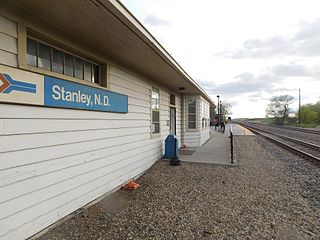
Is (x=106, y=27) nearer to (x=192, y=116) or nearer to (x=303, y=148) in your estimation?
(x=192, y=116)

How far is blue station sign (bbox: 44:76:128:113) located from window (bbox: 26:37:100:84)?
294mm

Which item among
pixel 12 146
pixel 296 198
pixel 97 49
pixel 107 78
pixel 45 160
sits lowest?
pixel 296 198

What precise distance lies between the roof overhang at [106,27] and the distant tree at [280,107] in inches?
2527

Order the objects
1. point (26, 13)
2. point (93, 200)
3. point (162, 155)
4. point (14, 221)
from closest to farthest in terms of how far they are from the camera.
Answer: point (14, 221)
point (26, 13)
point (93, 200)
point (162, 155)

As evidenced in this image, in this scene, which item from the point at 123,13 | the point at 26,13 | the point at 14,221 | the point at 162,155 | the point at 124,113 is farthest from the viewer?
the point at 162,155

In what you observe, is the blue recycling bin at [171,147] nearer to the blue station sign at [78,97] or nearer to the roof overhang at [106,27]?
the roof overhang at [106,27]

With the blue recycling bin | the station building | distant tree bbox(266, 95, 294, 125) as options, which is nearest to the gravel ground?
the station building

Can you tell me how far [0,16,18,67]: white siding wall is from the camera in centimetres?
272

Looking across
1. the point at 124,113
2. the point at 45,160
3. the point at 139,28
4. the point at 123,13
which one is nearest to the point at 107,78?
the point at 124,113

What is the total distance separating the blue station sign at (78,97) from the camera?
3338 mm

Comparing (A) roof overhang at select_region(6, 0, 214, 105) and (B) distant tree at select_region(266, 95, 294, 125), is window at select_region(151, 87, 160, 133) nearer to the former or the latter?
(A) roof overhang at select_region(6, 0, 214, 105)

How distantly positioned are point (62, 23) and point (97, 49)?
1110 mm

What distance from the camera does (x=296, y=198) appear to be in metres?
4.71

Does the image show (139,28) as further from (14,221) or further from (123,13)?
(14,221)
